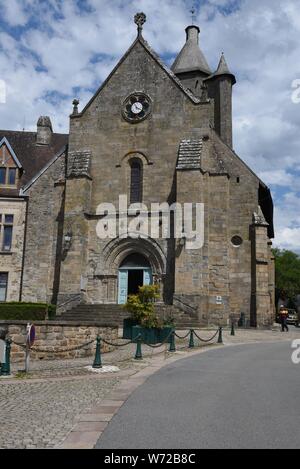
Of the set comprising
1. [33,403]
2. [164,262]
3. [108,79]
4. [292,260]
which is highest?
[108,79]

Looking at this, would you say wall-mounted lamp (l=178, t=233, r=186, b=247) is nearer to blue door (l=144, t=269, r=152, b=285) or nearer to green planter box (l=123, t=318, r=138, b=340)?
blue door (l=144, t=269, r=152, b=285)

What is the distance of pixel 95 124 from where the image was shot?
26.6m

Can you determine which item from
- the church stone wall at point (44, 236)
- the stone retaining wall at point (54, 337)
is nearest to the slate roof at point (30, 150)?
the church stone wall at point (44, 236)

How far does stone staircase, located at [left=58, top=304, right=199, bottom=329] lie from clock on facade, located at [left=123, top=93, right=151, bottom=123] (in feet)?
34.3

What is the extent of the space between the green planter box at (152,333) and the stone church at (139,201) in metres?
5.82

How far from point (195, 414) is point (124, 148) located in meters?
20.8

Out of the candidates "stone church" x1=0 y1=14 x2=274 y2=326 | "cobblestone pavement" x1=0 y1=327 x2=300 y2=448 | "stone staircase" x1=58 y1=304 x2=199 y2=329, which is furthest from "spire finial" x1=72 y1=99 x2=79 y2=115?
"cobblestone pavement" x1=0 y1=327 x2=300 y2=448

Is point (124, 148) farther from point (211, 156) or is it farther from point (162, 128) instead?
point (211, 156)

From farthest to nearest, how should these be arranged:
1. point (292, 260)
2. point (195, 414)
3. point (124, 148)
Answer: point (292, 260), point (124, 148), point (195, 414)

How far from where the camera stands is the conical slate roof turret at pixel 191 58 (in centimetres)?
3662

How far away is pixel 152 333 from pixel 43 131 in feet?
66.7

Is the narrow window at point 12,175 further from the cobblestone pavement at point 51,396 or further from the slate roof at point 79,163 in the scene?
the cobblestone pavement at point 51,396

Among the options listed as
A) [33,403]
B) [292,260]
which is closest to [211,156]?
[33,403]

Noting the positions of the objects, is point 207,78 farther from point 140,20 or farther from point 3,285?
point 3,285
